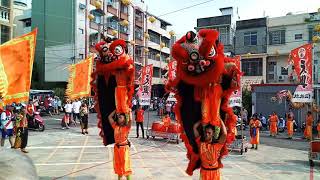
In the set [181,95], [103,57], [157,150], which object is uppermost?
[103,57]

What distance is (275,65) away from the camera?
34.3 metres

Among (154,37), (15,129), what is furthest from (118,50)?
(154,37)

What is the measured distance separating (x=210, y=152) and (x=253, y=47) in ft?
99.2

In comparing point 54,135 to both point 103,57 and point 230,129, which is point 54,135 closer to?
point 103,57

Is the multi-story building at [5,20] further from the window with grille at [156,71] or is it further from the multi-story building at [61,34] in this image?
the window with grille at [156,71]

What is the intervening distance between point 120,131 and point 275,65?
1092 inches

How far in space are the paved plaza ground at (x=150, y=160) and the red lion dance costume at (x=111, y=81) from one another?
1.92 m

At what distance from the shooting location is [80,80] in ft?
42.7

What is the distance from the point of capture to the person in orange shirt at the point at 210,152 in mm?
6648

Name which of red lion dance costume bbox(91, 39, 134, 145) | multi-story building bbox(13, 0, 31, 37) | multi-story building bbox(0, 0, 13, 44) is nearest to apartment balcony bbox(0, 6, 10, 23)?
multi-story building bbox(0, 0, 13, 44)

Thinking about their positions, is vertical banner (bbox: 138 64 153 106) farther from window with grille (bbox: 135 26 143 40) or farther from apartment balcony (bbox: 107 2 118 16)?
window with grille (bbox: 135 26 143 40)

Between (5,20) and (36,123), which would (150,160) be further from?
(5,20)

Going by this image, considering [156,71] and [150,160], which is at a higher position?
[156,71]

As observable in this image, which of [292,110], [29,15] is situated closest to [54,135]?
[292,110]
